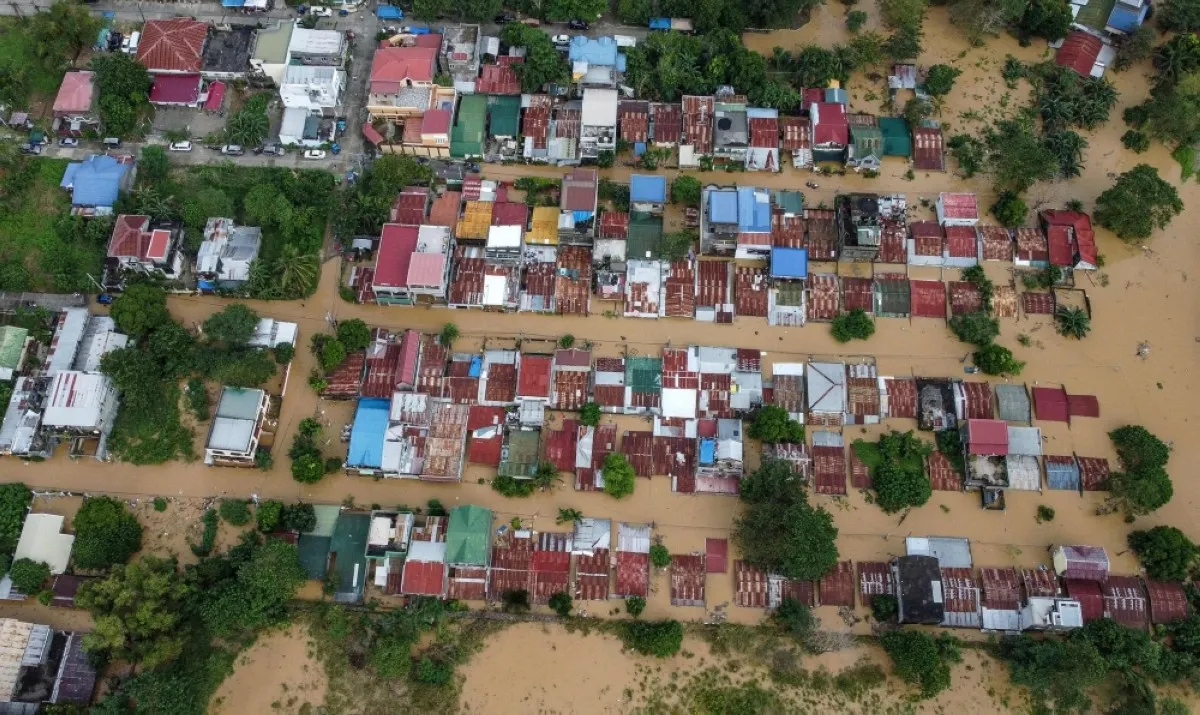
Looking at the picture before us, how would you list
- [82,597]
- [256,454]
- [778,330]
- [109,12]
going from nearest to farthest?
1. [82,597]
2. [256,454]
3. [778,330]
4. [109,12]

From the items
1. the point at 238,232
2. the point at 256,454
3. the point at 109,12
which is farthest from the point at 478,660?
the point at 109,12

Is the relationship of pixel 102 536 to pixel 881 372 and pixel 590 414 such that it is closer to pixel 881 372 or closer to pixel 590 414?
pixel 590 414

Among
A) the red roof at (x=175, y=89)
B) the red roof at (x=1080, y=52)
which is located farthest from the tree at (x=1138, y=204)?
the red roof at (x=175, y=89)

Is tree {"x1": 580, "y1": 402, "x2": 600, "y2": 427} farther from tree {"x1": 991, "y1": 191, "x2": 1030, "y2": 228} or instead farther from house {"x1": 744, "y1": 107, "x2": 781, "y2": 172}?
tree {"x1": 991, "y1": 191, "x2": 1030, "y2": 228}

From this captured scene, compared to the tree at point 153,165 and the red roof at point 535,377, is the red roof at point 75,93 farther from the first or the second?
the red roof at point 535,377

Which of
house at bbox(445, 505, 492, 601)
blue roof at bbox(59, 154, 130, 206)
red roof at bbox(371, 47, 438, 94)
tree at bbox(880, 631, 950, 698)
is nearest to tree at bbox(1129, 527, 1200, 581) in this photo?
tree at bbox(880, 631, 950, 698)

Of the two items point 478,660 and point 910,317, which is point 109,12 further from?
point 910,317
